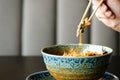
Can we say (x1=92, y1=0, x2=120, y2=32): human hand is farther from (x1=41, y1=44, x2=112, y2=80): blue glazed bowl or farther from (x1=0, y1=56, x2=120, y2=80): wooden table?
(x1=41, y1=44, x2=112, y2=80): blue glazed bowl

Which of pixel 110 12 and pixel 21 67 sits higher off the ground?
pixel 110 12

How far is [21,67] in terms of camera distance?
0.71 metres

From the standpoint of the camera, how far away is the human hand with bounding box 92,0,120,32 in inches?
27.2

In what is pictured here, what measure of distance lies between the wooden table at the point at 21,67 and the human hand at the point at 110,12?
11 cm

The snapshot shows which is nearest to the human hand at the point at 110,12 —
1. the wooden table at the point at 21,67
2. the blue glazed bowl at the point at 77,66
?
A: the wooden table at the point at 21,67

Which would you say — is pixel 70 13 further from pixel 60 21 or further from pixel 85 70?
pixel 85 70

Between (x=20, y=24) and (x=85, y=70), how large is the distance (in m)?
0.58

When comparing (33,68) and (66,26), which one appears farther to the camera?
(66,26)

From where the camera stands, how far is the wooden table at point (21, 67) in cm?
63

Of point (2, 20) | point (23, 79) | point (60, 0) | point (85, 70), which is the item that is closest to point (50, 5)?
point (60, 0)

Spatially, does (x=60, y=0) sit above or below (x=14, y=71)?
above

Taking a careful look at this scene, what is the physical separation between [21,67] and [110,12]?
0.27 meters

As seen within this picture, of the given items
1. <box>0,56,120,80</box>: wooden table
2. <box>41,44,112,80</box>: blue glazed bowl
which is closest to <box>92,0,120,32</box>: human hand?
<box>0,56,120,80</box>: wooden table

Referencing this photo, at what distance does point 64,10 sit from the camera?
986mm
